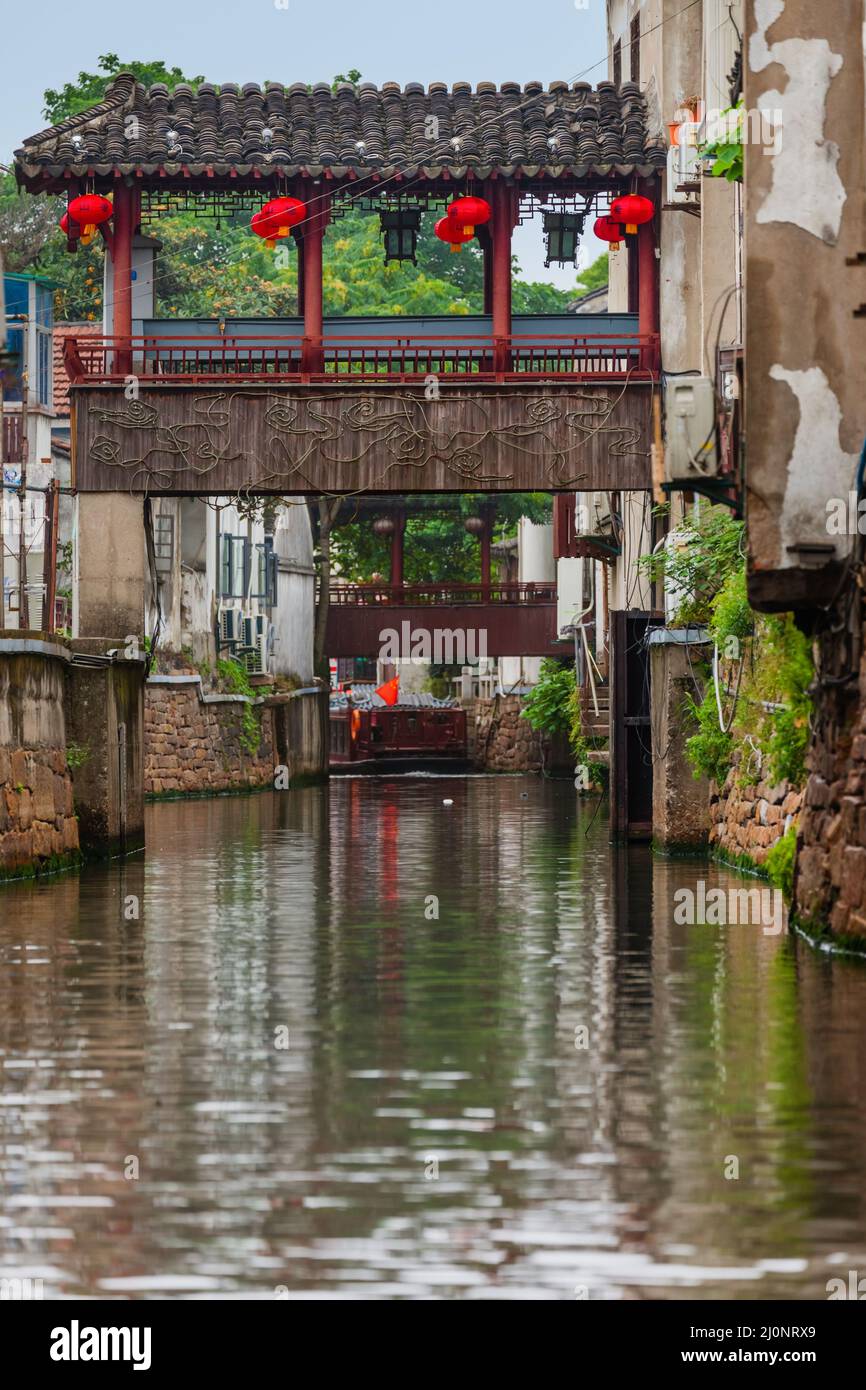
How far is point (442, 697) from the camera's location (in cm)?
7419

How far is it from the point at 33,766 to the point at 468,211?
12.7m

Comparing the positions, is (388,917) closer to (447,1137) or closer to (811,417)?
(811,417)

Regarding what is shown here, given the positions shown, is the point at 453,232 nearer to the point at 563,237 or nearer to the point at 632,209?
the point at 632,209

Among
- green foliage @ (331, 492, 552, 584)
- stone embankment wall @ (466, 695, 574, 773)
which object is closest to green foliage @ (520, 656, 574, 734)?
stone embankment wall @ (466, 695, 574, 773)

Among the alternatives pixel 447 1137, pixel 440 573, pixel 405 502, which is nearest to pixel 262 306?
pixel 405 502

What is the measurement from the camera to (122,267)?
31.1 m

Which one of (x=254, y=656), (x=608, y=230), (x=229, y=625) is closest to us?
(x=608, y=230)

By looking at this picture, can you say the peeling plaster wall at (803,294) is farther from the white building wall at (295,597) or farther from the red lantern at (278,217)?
the white building wall at (295,597)

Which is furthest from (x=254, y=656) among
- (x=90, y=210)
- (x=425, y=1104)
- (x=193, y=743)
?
Answer: (x=425, y=1104)

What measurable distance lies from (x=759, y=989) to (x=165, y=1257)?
636 cm

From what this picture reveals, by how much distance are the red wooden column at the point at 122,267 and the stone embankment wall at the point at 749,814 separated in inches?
478

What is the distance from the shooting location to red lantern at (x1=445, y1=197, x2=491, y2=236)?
3103cm

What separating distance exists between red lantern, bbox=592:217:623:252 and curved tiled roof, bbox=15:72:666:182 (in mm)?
927

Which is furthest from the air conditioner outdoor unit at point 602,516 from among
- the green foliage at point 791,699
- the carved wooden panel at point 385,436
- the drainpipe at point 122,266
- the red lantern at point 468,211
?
the green foliage at point 791,699
